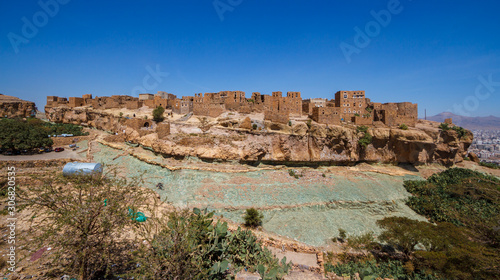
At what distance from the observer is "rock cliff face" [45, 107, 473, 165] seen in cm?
2102

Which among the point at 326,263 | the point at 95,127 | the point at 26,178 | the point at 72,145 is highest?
the point at 95,127

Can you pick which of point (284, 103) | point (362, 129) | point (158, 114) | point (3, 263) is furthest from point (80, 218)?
point (284, 103)

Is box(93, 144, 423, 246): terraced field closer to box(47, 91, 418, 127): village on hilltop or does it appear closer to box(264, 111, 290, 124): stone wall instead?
box(264, 111, 290, 124): stone wall

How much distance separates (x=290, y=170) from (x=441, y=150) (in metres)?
23.5

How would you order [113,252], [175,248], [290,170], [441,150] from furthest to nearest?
[441,150]
[290,170]
[113,252]
[175,248]

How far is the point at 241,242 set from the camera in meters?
9.19

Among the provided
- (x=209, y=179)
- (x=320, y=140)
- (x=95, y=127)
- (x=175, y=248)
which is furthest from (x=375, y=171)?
(x=95, y=127)

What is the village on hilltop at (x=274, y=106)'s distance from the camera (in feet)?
89.6

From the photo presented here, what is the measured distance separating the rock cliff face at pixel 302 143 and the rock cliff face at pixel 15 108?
475 inches

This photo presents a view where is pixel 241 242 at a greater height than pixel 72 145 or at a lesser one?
lesser

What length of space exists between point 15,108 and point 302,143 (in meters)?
44.2

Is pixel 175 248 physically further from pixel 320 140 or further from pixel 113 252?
pixel 320 140

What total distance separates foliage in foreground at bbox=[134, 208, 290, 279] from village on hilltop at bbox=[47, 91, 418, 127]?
18.2 meters

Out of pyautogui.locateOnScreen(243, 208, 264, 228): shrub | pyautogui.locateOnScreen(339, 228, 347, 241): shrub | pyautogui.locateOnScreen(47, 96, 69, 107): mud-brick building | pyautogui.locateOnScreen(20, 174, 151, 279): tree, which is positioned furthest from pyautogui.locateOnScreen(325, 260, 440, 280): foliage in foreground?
pyautogui.locateOnScreen(47, 96, 69, 107): mud-brick building
